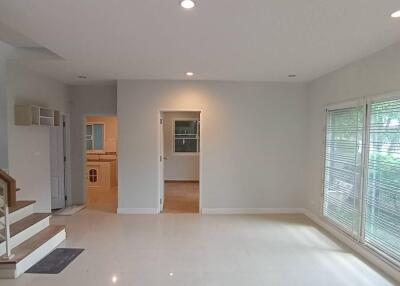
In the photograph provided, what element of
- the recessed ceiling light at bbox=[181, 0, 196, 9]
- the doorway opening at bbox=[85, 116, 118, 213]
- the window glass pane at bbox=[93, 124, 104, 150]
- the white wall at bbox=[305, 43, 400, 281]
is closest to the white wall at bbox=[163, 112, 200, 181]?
the doorway opening at bbox=[85, 116, 118, 213]

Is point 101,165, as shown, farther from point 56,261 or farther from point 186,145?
point 56,261

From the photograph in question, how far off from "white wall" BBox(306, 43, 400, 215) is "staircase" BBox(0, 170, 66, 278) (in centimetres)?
433

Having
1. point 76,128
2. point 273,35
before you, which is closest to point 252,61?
point 273,35

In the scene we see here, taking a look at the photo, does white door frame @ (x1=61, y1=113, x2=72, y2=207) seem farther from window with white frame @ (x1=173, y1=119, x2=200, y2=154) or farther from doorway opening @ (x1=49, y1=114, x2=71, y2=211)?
window with white frame @ (x1=173, y1=119, x2=200, y2=154)

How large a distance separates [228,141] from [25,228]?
3.63m

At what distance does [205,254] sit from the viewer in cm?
372

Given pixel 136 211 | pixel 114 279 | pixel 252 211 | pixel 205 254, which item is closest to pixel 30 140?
pixel 136 211

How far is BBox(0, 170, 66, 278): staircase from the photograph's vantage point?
10.0 ft

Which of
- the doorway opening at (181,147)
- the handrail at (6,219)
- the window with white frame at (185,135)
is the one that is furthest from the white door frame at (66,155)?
the window with white frame at (185,135)

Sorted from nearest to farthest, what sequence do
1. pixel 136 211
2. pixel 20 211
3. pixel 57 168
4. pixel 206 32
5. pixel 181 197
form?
pixel 206 32 < pixel 20 211 < pixel 136 211 < pixel 57 168 < pixel 181 197

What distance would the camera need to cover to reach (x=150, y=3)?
2275mm

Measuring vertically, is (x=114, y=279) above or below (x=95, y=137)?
below

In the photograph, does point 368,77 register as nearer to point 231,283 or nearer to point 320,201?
point 320,201

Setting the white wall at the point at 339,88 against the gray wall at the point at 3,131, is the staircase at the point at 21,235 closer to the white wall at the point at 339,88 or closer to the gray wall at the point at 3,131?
the gray wall at the point at 3,131
